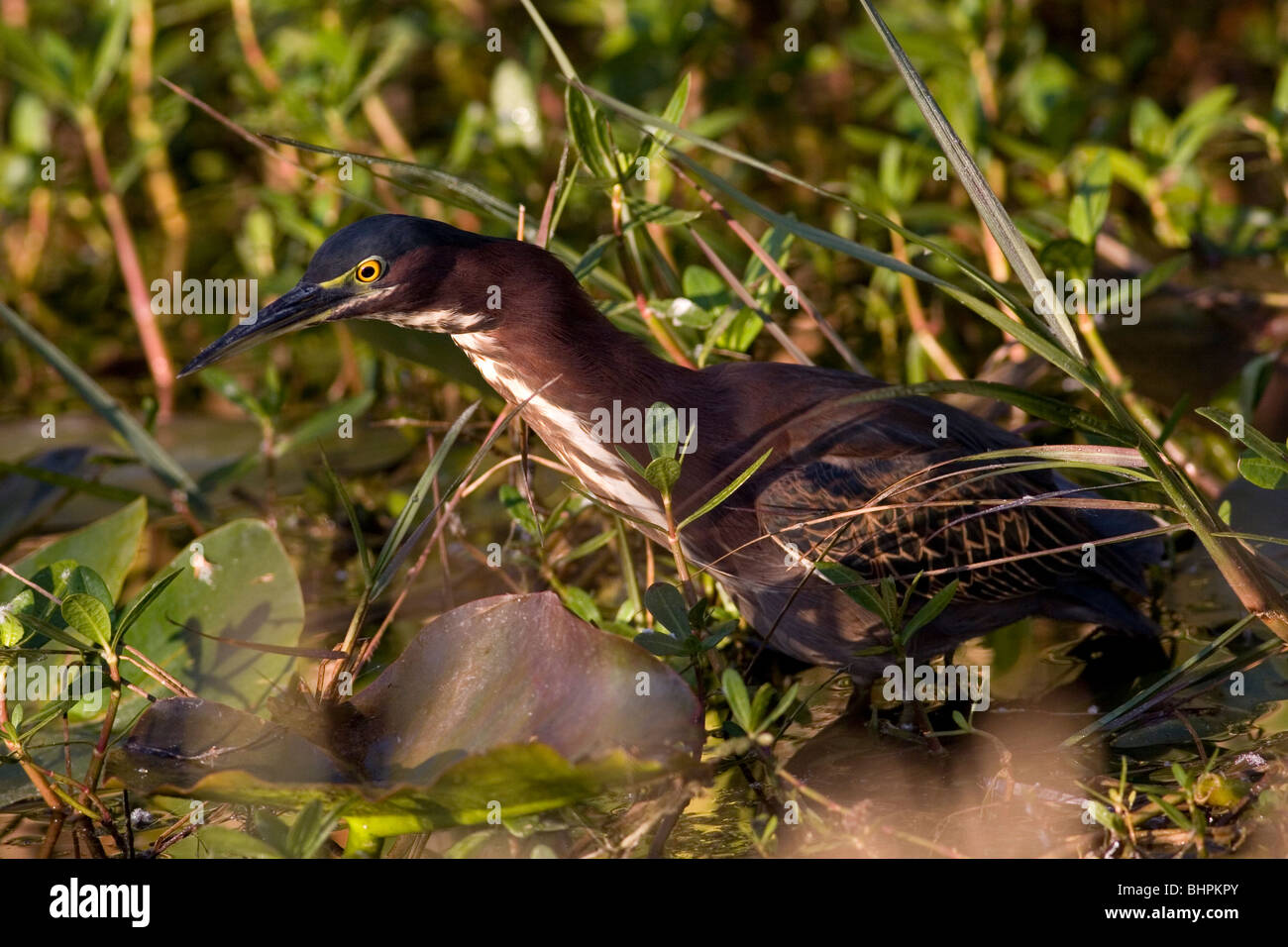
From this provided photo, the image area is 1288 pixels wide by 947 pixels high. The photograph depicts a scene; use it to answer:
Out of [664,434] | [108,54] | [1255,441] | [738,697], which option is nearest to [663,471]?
[664,434]

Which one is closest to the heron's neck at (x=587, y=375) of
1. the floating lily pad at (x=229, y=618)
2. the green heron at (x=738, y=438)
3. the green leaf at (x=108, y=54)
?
the green heron at (x=738, y=438)

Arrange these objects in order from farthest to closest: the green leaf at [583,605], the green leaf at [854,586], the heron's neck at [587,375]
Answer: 1. the green leaf at [583,605]
2. the heron's neck at [587,375]
3. the green leaf at [854,586]

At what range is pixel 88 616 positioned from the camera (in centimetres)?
280

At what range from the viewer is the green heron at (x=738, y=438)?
10.8 feet

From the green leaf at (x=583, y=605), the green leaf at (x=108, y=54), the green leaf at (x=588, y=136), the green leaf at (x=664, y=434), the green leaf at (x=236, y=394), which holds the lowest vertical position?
the green leaf at (x=583, y=605)

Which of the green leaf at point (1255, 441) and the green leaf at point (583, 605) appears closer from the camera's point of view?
the green leaf at point (1255, 441)

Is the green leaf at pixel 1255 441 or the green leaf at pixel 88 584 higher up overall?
the green leaf at pixel 1255 441

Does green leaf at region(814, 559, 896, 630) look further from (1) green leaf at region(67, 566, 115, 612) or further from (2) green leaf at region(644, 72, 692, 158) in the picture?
(1) green leaf at region(67, 566, 115, 612)

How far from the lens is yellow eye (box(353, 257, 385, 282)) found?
3.22m

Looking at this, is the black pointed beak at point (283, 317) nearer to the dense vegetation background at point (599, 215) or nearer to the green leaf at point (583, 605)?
the dense vegetation background at point (599, 215)

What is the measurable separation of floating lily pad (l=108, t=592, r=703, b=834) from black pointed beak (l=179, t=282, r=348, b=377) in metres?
0.81

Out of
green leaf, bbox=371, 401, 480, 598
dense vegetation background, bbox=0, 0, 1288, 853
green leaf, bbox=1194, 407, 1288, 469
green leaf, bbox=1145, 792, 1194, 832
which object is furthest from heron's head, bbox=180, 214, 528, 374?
green leaf, bbox=1145, 792, 1194, 832

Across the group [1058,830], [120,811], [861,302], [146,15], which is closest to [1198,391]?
[861,302]

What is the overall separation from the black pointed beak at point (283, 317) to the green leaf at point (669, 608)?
40.6 inches
